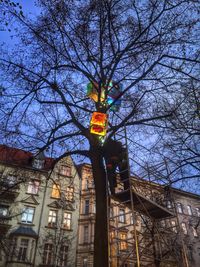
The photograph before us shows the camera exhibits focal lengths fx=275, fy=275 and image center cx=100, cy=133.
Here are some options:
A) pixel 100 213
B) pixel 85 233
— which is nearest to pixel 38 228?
pixel 85 233

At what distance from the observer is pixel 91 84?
1245 cm

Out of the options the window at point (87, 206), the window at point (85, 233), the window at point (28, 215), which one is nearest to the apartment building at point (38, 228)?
the window at point (28, 215)

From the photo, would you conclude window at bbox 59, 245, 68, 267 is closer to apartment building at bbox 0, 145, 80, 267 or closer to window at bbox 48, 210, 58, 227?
apartment building at bbox 0, 145, 80, 267

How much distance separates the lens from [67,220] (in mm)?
32281

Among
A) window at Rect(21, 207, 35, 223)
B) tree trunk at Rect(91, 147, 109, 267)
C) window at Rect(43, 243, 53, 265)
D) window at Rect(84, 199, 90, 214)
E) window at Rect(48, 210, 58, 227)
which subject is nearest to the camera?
tree trunk at Rect(91, 147, 109, 267)

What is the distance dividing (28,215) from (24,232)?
2339 mm

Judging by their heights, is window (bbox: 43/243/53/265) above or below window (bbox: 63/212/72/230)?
below

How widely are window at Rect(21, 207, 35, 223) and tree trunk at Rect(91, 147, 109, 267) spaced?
22783mm

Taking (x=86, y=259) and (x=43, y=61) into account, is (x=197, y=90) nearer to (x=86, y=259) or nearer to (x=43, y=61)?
(x=43, y=61)

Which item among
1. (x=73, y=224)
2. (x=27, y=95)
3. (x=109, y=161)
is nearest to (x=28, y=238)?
(x=73, y=224)

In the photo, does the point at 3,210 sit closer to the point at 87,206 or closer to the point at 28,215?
the point at 28,215

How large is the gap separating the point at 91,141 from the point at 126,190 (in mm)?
2723

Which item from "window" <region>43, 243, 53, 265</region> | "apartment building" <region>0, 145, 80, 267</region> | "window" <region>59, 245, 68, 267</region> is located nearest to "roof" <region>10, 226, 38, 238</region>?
"apartment building" <region>0, 145, 80, 267</region>

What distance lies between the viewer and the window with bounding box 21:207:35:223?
29734 mm
